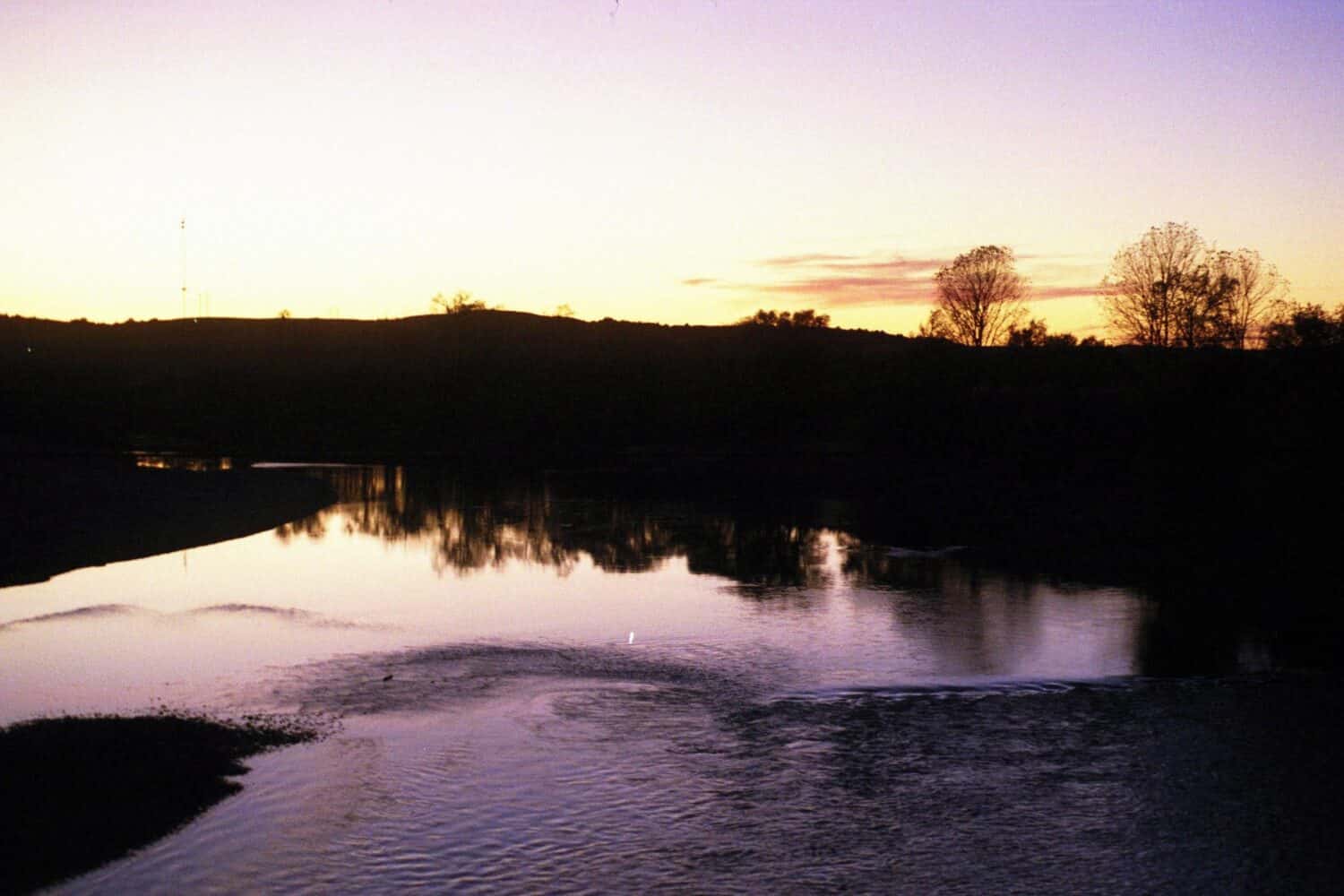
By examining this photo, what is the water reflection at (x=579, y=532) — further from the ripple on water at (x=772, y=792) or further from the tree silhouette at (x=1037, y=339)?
the tree silhouette at (x=1037, y=339)

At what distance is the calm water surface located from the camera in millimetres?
10844

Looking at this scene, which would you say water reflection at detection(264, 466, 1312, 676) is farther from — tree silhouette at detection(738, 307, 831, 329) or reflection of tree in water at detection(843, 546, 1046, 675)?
tree silhouette at detection(738, 307, 831, 329)

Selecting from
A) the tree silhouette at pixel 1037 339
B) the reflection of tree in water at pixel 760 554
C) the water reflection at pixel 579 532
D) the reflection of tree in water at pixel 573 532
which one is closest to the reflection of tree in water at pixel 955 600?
the reflection of tree in water at pixel 760 554

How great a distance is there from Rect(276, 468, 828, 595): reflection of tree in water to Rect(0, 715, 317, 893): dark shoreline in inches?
538

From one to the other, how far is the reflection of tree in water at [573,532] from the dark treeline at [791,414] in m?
5.53

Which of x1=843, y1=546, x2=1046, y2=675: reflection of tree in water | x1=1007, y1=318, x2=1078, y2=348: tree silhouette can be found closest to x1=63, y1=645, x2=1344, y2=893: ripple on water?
x1=843, y1=546, x2=1046, y2=675: reflection of tree in water

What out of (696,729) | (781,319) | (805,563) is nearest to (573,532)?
(805,563)

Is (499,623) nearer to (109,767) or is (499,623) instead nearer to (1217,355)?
(109,767)

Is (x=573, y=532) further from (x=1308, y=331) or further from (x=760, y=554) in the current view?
(x=1308, y=331)

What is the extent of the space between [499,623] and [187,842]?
426 inches

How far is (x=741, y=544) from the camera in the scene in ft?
110

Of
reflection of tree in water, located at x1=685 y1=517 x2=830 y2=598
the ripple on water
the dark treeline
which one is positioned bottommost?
the ripple on water

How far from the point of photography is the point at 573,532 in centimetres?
3600

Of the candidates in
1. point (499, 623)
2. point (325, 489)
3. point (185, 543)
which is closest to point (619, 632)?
point (499, 623)
